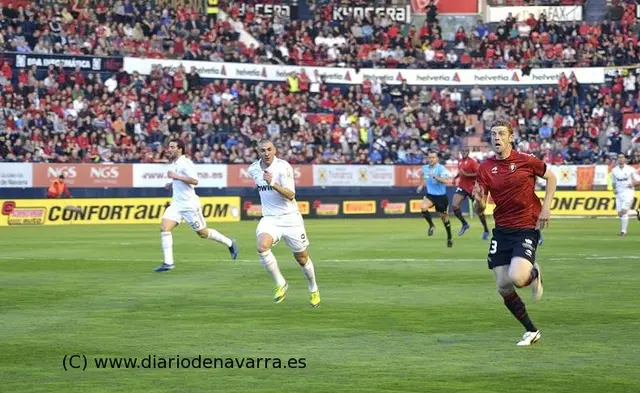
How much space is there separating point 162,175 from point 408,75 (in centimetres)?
1717

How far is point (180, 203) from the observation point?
2345 centimetres

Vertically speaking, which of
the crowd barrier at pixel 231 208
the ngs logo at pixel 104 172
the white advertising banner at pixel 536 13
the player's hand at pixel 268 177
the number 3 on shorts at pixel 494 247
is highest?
the white advertising banner at pixel 536 13

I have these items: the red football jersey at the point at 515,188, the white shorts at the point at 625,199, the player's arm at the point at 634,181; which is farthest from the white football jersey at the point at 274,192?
the white shorts at the point at 625,199

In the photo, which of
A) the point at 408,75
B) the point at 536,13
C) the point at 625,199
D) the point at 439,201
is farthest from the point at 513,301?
the point at 536,13

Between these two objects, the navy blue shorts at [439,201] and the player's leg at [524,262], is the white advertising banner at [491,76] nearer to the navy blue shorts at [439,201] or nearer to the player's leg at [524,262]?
the navy blue shorts at [439,201]

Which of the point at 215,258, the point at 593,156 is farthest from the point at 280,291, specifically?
the point at 593,156

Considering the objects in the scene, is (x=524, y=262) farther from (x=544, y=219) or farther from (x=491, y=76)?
(x=491, y=76)

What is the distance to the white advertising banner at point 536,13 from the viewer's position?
6569 centimetres

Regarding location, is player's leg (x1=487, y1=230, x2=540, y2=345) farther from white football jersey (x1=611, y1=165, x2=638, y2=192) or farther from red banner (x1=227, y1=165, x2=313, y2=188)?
red banner (x1=227, y1=165, x2=313, y2=188)

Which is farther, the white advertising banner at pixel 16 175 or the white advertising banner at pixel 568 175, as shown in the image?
the white advertising banner at pixel 568 175

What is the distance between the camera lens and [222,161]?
51.0 m

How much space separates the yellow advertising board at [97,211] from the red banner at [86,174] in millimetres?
691

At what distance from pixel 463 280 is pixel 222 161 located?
102 feet

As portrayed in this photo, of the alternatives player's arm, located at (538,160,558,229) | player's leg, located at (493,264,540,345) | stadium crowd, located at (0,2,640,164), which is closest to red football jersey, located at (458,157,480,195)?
player's arm, located at (538,160,558,229)
